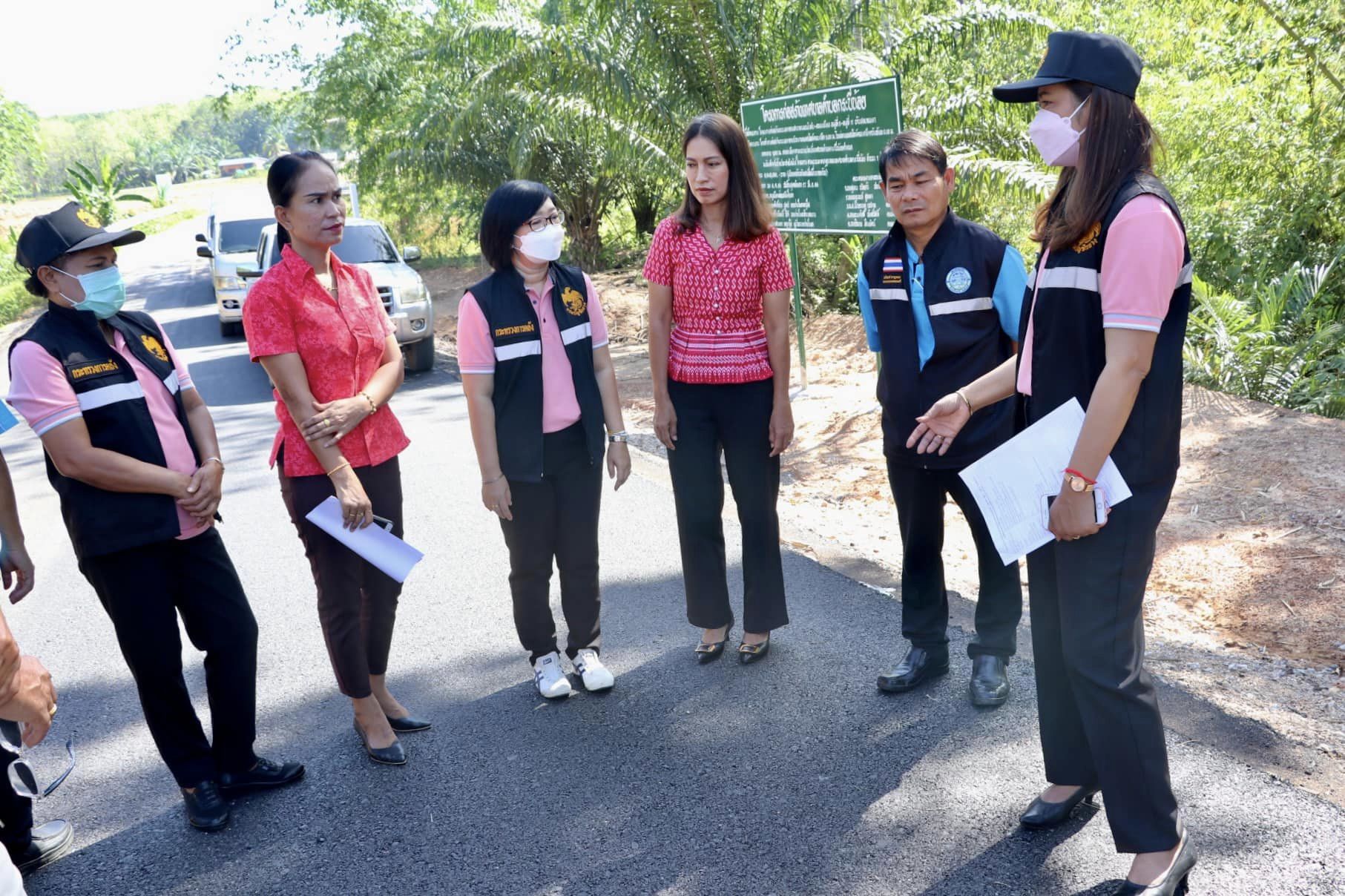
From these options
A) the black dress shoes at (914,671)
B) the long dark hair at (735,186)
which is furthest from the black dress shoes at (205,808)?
the long dark hair at (735,186)

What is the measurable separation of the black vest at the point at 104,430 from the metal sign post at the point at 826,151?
16.1 feet

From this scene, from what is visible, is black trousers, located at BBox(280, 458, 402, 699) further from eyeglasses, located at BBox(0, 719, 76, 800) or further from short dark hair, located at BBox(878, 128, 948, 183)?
short dark hair, located at BBox(878, 128, 948, 183)

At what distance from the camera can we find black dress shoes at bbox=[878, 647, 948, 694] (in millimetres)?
3896

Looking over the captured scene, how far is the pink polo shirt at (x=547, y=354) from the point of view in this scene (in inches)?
148

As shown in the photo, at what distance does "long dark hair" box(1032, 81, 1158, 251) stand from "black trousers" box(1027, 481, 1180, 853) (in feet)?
2.24

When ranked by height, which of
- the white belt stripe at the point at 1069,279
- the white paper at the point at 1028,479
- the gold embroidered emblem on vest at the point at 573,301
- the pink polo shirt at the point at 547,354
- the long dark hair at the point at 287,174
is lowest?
the white paper at the point at 1028,479

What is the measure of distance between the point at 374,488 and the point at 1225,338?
679cm

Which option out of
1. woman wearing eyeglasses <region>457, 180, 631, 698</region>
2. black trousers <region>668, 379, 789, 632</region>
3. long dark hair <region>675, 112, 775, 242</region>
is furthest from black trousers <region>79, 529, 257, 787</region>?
long dark hair <region>675, 112, 775, 242</region>

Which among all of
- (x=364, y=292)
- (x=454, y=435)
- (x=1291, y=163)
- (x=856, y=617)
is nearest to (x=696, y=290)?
(x=364, y=292)

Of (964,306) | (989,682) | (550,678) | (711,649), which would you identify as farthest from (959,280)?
(550,678)

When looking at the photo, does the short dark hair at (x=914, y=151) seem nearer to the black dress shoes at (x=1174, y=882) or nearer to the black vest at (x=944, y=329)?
the black vest at (x=944, y=329)

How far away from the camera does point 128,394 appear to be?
10.5ft

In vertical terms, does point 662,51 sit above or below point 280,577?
above

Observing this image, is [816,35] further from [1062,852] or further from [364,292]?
[1062,852]
